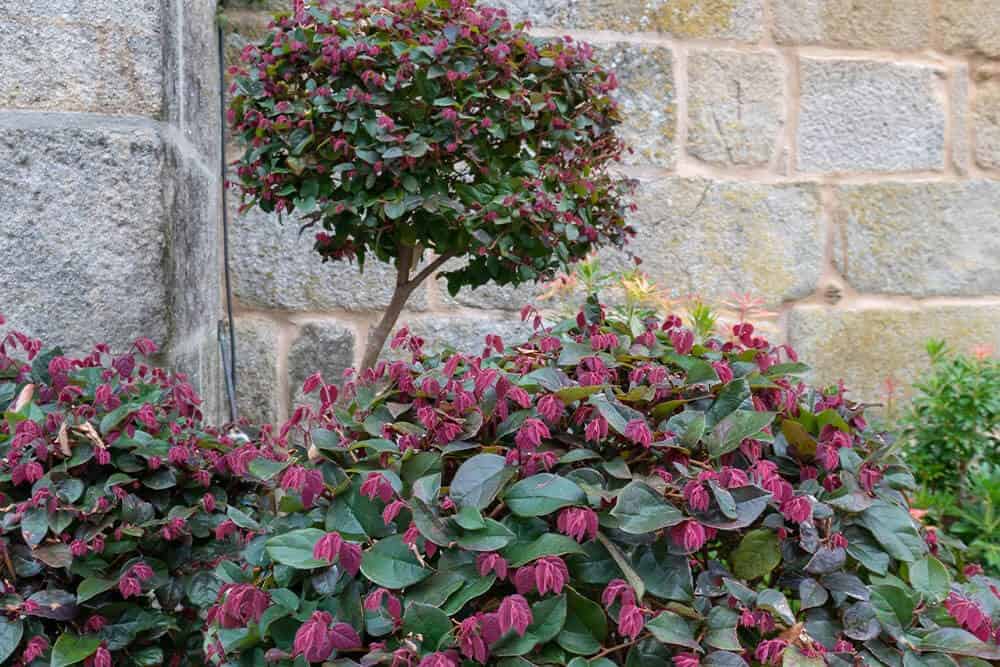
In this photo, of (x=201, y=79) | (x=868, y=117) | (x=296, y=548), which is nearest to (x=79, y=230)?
(x=201, y=79)

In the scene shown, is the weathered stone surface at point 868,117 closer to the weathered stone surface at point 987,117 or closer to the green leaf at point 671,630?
the weathered stone surface at point 987,117

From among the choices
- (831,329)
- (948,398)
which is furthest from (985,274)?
(948,398)

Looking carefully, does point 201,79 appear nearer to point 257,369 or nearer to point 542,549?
point 257,369

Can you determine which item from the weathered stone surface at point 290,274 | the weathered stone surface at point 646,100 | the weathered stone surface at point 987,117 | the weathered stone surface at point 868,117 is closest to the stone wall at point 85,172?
the weathered stone surface at point 290,274

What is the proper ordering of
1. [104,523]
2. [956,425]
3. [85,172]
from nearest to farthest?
[104,523], [85,172], [956,425]

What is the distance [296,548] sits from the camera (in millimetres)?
792

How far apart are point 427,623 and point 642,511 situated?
8.6 inches

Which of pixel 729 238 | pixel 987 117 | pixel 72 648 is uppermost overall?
pixel 987 117

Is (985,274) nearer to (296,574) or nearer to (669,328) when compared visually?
(669,328)

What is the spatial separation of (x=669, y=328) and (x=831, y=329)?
5.94ft

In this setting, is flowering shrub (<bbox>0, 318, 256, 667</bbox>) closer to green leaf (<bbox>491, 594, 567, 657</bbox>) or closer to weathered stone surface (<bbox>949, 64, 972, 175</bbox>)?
green leaf (<bbox>491, 594, 567, 657</bbox>)

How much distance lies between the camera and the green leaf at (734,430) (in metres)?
0.84

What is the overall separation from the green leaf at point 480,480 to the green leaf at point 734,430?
0.68 ft

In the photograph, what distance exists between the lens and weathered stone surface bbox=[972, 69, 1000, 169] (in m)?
2.84
